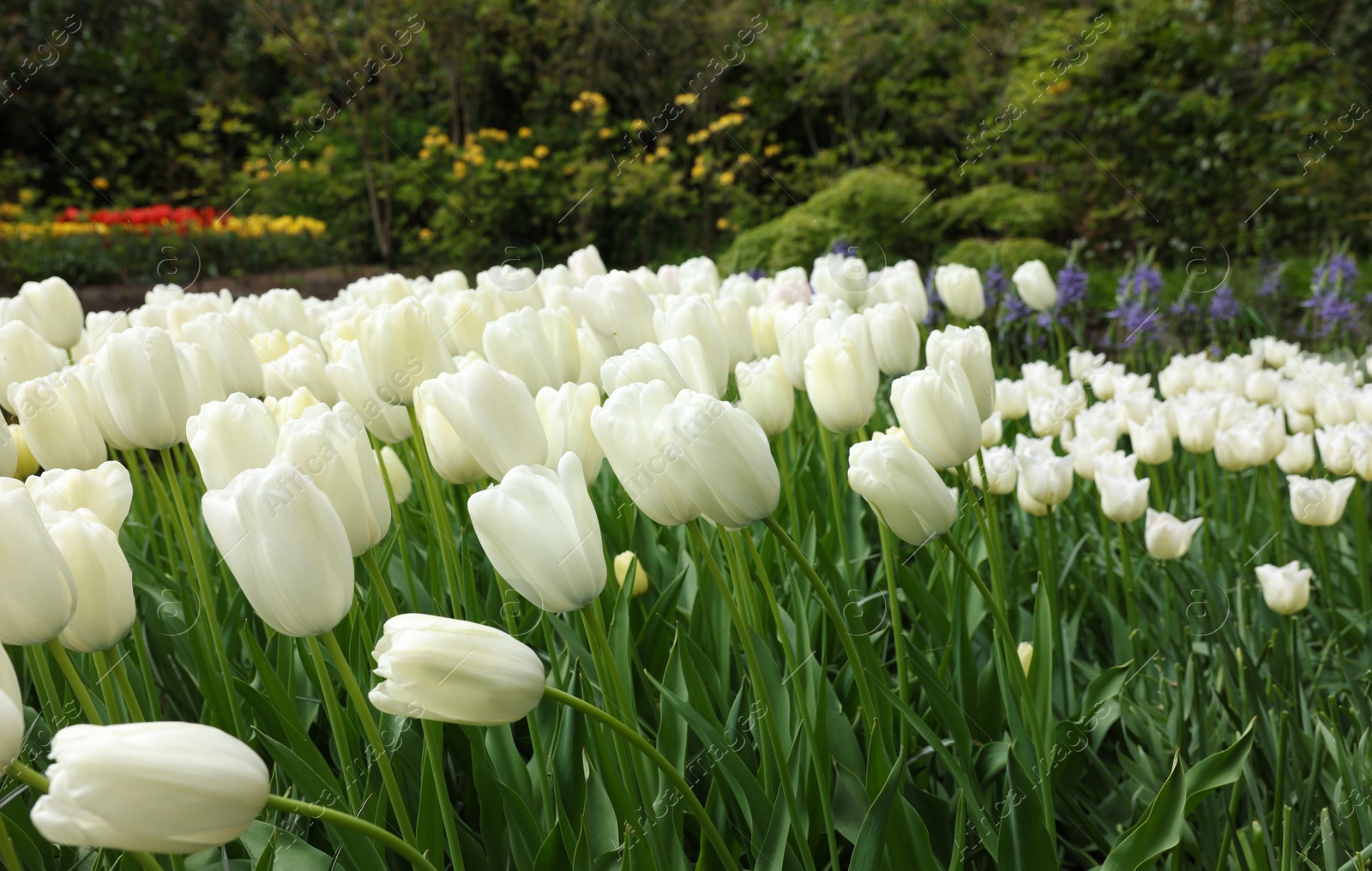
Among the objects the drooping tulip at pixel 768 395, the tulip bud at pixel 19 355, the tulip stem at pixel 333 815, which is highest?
the tulip bud at pixel 19 355

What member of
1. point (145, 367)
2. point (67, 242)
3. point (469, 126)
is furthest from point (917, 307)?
point (469, 126)

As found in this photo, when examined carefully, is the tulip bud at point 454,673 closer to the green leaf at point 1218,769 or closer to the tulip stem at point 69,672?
the tulip stem at point 69,672

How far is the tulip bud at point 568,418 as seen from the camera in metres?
1.25

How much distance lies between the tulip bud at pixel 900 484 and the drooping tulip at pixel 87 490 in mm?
823

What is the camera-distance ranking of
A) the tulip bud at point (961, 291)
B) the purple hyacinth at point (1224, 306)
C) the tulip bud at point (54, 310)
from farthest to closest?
the purple hyacinth at point (1224, 306)
the tulip bud at point (961, 291)
the tulip bud at point (54, 310)

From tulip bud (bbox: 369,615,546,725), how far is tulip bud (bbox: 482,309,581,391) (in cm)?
79


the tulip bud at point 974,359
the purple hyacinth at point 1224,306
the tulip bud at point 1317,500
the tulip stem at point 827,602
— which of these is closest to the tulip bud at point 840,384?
the tulip bud at point 974,359

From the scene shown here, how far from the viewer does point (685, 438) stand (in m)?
0.91

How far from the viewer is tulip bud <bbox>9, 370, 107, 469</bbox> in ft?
4.40

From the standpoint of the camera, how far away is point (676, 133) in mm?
11883

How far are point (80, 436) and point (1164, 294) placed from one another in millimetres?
6032

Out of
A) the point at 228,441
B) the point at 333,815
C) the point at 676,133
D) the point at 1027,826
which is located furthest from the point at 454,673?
the point at 676,133

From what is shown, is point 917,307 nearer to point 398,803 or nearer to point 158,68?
point 398,803

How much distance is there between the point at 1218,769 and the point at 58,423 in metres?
1.57
